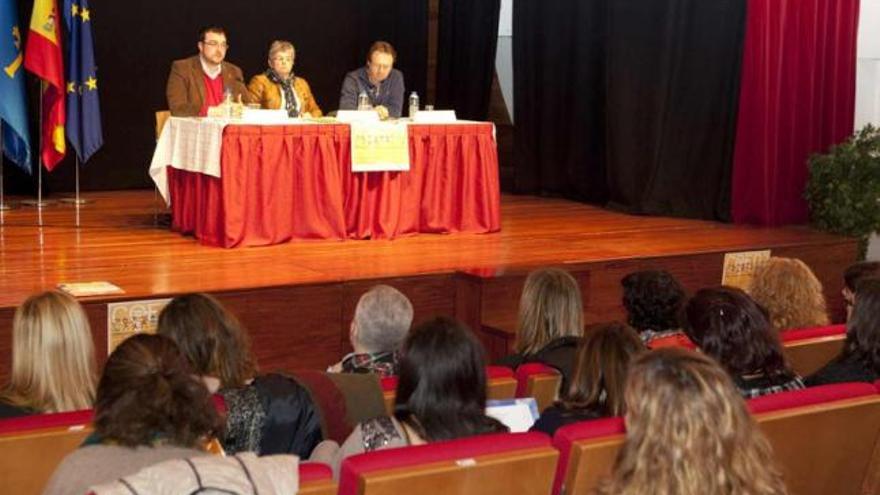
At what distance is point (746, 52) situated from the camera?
28.3 feet

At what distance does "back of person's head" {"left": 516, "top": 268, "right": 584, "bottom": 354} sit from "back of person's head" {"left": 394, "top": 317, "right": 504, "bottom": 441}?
1294mm

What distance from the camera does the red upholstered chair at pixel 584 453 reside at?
2648mm

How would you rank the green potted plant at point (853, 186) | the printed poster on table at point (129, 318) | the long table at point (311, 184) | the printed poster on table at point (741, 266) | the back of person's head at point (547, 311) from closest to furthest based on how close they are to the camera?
the back of person's head at point (547, 311)
the printed poster on table at point (129, 318)
the long table at point (311, 184)
the printed poster on table at point (741, 266)
the green potted plant at point (853, 186)

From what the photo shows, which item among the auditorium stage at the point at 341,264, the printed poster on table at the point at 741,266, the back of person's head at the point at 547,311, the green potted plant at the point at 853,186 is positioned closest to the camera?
the back of person's head at the point at 547,311

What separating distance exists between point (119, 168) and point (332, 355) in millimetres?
4829

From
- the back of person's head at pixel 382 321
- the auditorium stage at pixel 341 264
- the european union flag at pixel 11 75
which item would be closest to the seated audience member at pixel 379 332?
the back of person's head at pixel 382 321

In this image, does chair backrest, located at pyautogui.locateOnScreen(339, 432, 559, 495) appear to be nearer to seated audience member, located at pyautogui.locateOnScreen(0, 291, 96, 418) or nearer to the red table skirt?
seated audience member, located at pyautogui.locateOnScreen(0, 291, 96, 418)

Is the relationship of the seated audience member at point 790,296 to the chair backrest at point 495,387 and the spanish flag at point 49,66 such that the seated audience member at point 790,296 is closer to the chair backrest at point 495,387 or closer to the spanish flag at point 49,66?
the chair backrest at point 495,387

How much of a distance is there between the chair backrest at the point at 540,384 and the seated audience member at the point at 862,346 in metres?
0.79

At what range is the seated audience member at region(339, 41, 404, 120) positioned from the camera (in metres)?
8.16

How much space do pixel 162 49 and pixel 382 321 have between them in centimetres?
709

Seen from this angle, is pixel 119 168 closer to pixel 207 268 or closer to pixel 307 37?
pixel 307 37

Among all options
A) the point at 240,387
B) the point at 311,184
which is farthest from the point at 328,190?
the point at 240,387

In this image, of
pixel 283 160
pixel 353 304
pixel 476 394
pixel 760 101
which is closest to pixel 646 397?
pixel 476 394
